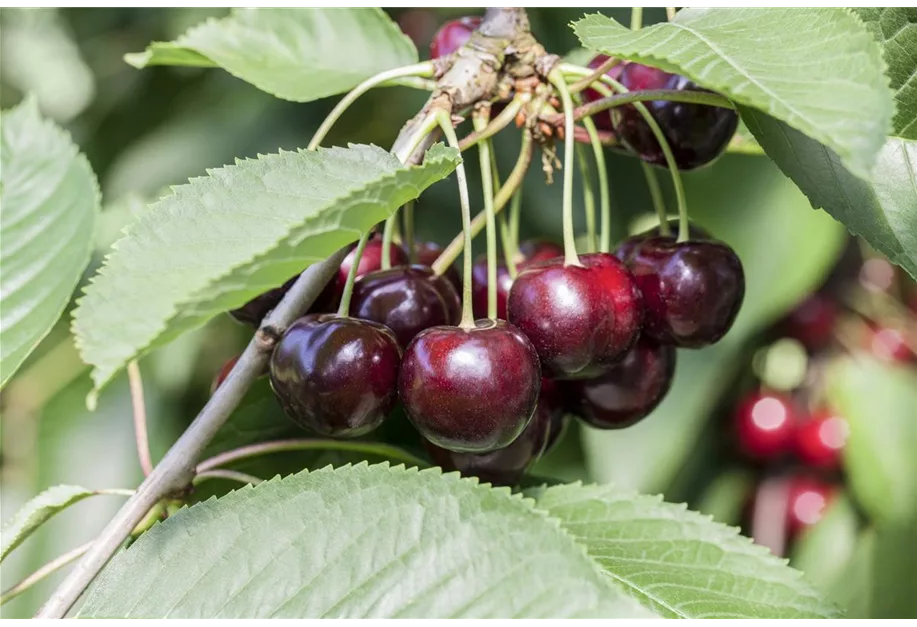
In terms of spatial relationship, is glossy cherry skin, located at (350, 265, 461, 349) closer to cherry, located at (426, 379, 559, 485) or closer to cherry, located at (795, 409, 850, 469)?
cherry, located at (426, 379, 559, 485)

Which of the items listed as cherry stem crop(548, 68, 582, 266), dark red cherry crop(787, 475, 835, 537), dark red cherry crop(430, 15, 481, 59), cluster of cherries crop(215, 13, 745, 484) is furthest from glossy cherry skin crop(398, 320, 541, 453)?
dark red cherry crop(787, 475, 835, 537)

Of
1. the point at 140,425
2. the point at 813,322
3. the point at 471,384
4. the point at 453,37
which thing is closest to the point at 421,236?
the point at 453,37

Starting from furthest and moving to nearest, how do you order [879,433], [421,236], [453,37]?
[879,433], [421,236], [453,37]

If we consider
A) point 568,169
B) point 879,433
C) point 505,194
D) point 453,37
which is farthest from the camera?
point 879,433

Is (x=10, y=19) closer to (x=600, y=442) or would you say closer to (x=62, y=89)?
(x=62, y=89)

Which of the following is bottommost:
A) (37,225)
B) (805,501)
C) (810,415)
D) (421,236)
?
(805,501)

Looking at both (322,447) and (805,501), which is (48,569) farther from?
(805,501)
